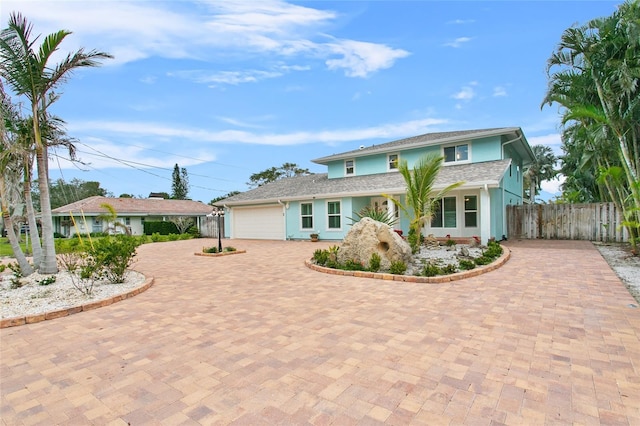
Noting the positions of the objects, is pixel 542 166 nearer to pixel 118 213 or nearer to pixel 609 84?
pixel 609 84

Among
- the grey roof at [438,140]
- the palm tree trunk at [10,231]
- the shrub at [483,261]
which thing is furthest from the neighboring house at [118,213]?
the shrub at [483,261]

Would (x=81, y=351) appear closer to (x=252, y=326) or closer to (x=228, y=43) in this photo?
(x=252, y=326)

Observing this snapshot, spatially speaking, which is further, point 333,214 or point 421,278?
point 333,214

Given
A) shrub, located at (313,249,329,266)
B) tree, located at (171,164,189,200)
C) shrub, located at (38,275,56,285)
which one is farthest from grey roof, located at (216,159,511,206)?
tree, located at (171,164,189,200)

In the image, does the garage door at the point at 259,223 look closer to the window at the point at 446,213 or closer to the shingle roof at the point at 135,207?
the window at the point at 446,213

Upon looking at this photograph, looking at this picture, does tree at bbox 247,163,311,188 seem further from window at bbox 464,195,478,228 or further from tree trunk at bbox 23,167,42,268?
tree trunk at bbox 23,167,42,268

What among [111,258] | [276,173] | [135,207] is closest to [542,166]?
[276,173]

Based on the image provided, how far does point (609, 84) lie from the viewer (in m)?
8.95

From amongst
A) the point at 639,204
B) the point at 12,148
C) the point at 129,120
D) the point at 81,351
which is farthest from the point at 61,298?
the point at 129,120

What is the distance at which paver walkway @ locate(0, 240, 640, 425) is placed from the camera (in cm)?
A: 239

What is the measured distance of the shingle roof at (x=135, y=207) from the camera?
27719 mm

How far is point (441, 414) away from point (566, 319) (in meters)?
3.05

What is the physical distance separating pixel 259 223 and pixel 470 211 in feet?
38.6

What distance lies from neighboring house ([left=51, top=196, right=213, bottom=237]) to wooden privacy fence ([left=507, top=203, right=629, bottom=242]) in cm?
2207
